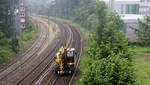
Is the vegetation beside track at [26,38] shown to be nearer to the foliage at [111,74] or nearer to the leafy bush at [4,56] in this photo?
the leafy bush at [4,56]

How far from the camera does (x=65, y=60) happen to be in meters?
41.9

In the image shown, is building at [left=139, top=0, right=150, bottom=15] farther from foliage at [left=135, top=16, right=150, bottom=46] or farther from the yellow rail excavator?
the yellow rail excavator

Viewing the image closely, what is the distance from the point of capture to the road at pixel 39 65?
1599 inches

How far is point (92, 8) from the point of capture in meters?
103

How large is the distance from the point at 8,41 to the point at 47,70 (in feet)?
49.3

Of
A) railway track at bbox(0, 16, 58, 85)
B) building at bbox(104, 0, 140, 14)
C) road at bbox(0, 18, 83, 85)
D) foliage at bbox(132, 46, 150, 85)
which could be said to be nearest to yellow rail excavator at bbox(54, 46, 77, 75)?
road at bbox(0, 18, 83, 85)

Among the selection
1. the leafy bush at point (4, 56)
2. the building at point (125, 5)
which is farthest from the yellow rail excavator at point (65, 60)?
the building at point (125, 5)

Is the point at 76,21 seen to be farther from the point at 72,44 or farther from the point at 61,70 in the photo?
the point at 61,70

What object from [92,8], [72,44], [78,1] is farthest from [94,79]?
[78,1]

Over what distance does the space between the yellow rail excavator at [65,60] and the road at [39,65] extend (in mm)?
861

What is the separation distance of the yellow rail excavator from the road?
861 millimetres

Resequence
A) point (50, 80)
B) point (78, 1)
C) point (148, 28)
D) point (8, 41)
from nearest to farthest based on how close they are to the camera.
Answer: point (50, 80) → point (8, 41) → point (148, 28) → point (78, 1)

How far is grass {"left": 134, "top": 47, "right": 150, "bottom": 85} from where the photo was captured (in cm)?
4079

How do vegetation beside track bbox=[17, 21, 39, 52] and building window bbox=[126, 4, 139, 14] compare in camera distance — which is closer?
vegetation beside track bbox=[17, 21, 39, 52]
